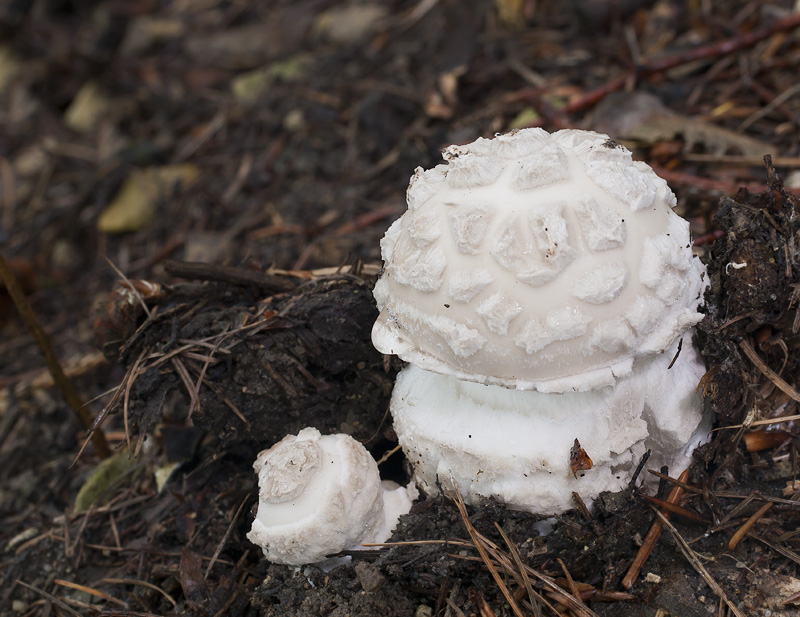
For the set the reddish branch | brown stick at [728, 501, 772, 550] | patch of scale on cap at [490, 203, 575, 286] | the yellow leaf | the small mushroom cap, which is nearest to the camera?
patch of scale on cap at [490, 203, 575, 286]

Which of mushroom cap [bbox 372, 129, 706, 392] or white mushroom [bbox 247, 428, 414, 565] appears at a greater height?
mushroom cap [bbox 372, 129, 706, 392]

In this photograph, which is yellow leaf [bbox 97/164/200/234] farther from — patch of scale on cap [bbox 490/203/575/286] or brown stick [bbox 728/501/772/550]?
brown stick [bbox 728/501/772/550]

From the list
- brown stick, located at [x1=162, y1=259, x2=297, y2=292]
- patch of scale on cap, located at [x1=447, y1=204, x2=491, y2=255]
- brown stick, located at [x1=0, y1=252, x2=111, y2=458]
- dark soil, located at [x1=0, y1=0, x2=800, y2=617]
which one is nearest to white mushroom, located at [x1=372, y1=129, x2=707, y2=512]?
patch of scale on cap, located at [x1=447, y1=204, x2=491, y2=255]

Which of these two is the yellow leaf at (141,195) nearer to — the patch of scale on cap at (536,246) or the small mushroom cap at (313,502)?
the small mushroom cap at (313,502)

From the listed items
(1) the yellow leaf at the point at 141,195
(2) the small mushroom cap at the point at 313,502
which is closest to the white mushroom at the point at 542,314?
(2) the small mushroom cap at the point at 313,502

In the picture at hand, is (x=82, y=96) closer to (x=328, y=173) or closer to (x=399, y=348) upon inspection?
(x=328, y=173)

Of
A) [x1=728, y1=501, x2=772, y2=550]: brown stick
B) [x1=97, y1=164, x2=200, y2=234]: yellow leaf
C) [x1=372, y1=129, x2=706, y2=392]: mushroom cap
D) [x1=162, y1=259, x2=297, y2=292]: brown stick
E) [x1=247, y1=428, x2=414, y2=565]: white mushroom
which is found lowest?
[x1=97, y1=164, x2=200, y2=234]: yellow leaf

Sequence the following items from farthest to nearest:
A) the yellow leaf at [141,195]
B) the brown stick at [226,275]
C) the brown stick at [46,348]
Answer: the yellow leaf at [141,195]
the brown stick at [46,348]
the brown stick at [226,275]
